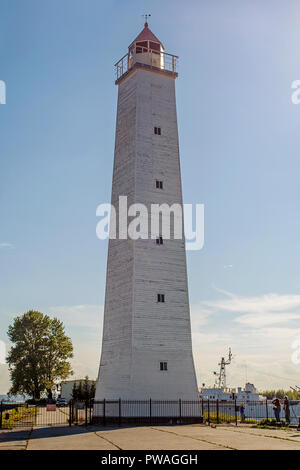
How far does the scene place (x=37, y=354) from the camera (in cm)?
6769

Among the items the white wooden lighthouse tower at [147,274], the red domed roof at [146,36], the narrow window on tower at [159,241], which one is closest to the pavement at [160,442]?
the white wooden lighthouse tower at [147,274]

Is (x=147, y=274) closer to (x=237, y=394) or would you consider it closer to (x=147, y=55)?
(x=147, y=55)

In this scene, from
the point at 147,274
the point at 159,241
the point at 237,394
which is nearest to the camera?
the point at 147,274

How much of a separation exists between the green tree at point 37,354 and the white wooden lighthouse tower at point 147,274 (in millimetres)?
35507

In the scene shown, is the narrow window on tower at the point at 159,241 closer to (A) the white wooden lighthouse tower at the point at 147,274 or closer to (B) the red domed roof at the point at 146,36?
(A) the white wooden lighthouse tower at the point at 147,274

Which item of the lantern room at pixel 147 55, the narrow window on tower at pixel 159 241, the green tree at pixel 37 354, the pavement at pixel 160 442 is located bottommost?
the pavement at pixel 160 442

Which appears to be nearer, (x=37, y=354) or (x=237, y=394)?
(x=37, y=354)

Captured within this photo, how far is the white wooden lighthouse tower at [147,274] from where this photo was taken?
105 ft

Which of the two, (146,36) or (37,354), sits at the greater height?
(146,36)

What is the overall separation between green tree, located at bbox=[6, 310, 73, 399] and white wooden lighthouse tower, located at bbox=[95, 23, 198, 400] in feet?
116

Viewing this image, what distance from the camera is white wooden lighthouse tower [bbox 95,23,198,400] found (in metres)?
32.2

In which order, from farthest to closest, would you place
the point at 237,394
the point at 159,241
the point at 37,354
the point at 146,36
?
the point at 237,394 → the point at 37,354 → the point at 146,36 → the point at 159,241

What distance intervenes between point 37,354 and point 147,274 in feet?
129

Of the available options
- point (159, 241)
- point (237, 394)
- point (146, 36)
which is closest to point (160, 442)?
point (159, 241)
